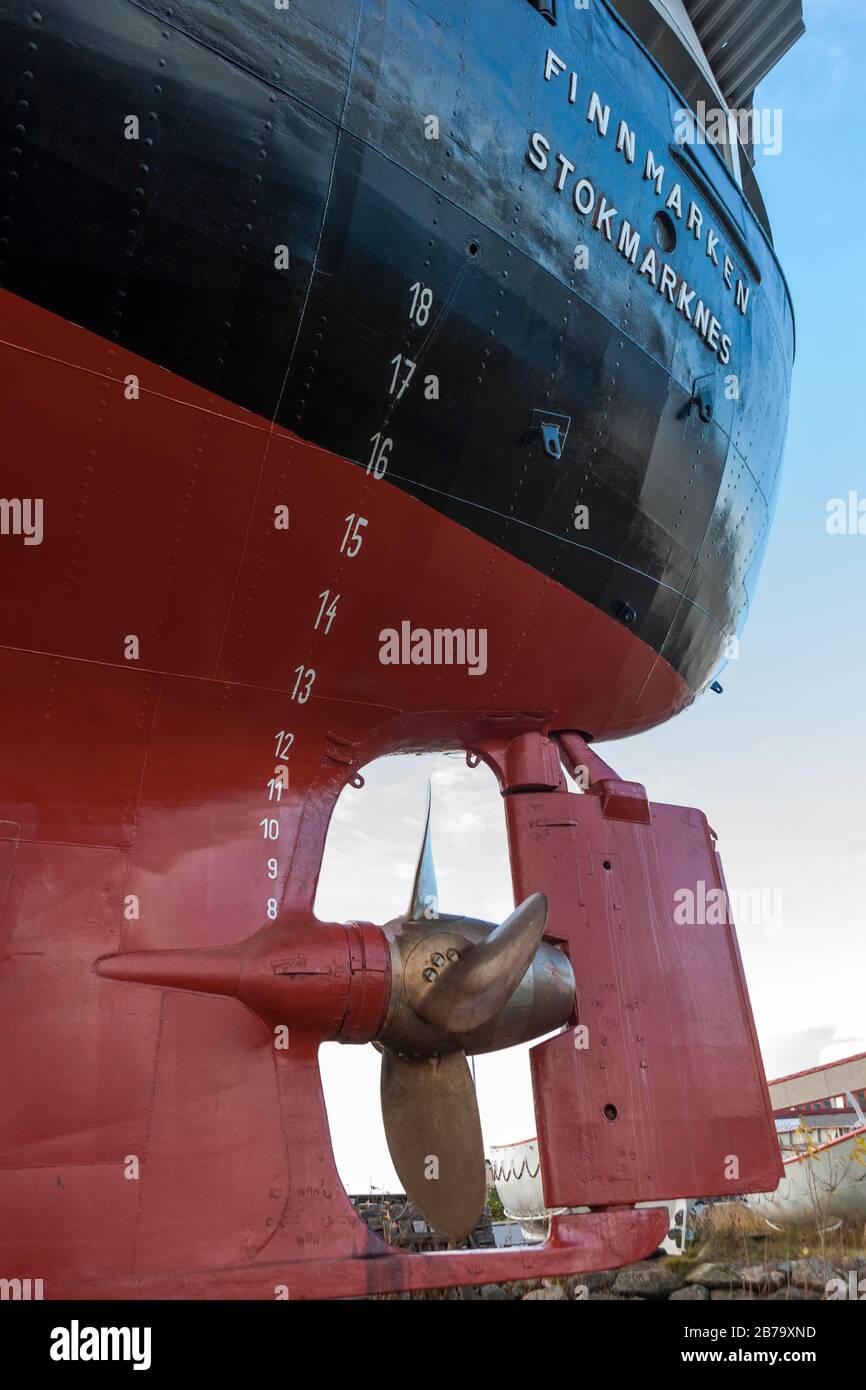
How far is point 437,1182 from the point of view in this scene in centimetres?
649

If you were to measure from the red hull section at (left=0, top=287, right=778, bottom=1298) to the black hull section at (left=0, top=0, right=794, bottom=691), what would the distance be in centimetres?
36

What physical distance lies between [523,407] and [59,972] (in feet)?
15.2

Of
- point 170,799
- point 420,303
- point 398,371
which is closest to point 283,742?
point 170,799

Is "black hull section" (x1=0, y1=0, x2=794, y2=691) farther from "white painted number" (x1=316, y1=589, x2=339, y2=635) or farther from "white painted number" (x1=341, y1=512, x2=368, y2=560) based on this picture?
"white painted number" (x1=316, y1=589, x2=339, y2=635)

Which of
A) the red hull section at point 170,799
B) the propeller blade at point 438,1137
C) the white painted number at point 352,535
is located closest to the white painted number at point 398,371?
the red hull section at point 170,799

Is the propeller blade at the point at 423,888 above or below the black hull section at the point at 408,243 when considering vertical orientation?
below

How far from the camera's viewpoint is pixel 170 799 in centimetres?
628

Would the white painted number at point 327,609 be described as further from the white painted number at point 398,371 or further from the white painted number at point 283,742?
the white painted number at point 398,371

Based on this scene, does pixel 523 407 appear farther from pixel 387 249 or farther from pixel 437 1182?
pixel 437 1182

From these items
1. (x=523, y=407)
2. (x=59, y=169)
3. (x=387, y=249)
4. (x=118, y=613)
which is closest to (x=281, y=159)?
(x=387, y=249)

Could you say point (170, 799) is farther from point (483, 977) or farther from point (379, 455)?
point (379, 455)

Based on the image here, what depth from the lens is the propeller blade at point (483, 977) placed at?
6.01m

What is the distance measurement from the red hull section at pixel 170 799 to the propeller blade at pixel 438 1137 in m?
0.58

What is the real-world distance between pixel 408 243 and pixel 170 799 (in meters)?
3.69
